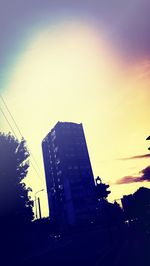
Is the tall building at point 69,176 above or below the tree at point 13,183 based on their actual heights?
above

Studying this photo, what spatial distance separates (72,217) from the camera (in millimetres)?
79188

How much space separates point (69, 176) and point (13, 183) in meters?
69.9

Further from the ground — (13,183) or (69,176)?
(69,176)

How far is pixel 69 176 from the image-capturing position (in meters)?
86.4

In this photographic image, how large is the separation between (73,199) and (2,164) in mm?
66687

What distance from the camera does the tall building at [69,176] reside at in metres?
80.8

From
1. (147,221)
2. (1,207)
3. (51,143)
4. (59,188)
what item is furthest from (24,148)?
(51,143)

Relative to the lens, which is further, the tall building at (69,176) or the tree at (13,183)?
the tall building at (69,176)

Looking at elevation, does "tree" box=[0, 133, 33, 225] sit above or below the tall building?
below

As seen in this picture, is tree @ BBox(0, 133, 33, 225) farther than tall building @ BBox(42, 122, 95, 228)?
No

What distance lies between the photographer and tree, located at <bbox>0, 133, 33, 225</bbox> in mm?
16781

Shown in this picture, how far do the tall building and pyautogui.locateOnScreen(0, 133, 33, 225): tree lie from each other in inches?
2411

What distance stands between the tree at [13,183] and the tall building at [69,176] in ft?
201

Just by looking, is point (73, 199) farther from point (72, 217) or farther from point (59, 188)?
point (59, 188)
